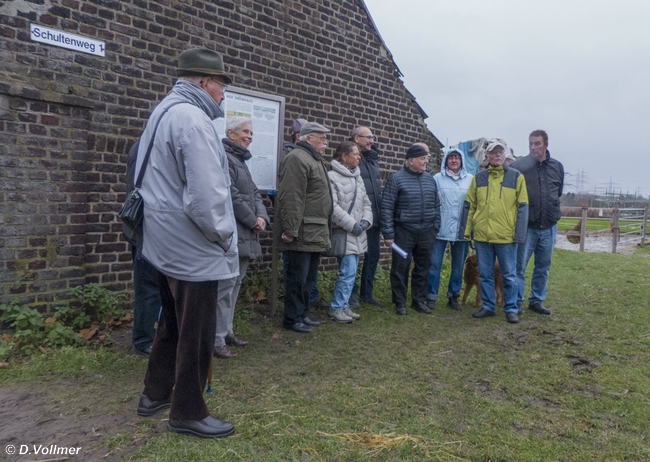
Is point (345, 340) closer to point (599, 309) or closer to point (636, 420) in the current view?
point (636, 420)

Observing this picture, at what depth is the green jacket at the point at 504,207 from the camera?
5789 millimetres

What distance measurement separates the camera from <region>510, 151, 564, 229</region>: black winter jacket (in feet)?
19.8

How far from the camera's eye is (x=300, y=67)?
693cm

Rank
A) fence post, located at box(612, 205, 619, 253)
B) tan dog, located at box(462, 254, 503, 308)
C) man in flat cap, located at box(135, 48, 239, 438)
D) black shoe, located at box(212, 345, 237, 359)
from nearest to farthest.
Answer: man in flat cap, located at box(135, 48, 239, 438) < black shoe, located at box(212, 345, 237, 359) < tan dog, located at box(462, 254, 503, 308) < fence post, located at box(612, 205, 619, 253)

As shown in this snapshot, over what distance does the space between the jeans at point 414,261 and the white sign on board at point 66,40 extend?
3656mm

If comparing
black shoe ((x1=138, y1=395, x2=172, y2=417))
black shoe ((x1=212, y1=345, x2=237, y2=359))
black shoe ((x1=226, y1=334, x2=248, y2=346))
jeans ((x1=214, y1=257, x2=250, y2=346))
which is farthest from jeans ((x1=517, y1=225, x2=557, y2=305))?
black shoe ((x1=138, y1=395, x2=172, y2=417))

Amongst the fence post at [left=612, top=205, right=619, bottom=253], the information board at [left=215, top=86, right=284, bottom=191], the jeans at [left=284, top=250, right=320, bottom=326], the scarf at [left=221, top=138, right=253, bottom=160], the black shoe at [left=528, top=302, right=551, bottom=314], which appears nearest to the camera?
the scarf at [left=221, top=138, right=253, bottom=160]

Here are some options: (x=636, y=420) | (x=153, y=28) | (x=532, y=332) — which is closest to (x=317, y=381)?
(x=636, y=420)

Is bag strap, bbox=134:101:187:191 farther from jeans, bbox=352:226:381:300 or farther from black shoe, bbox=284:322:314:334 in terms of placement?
jeans, bbox=352:226:381:300

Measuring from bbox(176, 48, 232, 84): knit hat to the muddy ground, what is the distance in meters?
2.05

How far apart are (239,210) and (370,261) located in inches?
98.0

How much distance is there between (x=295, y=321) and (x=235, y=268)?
245 cm

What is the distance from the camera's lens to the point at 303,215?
5.11 meters

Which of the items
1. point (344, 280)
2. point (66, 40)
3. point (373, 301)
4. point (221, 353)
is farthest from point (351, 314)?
point (66, 40)
